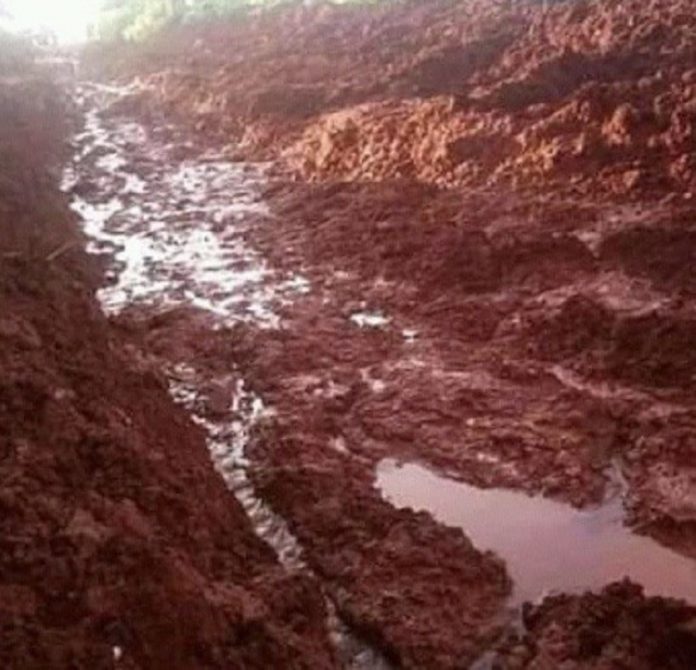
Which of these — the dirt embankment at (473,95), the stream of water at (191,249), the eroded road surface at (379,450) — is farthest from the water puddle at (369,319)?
the dirt embankment at (473,95)

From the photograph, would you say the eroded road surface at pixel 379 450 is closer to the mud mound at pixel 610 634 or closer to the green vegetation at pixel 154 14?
the mud mound at pixel 610 634

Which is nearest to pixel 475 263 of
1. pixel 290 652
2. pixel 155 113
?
pixel 290 652

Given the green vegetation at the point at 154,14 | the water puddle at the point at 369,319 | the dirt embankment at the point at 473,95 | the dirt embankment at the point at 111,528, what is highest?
the green vegetation at the point at 154,14

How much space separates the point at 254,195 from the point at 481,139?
3.38 metres

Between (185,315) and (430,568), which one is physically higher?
(185,315)

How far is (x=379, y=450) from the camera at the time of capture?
27.8 ft

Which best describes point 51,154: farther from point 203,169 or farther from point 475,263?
point 475,263

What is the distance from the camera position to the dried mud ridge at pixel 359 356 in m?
5.90

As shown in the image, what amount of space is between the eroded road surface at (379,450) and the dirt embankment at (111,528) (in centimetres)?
41

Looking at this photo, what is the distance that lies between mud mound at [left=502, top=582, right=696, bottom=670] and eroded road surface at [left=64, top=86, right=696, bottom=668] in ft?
1.02

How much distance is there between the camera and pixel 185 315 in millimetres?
11008

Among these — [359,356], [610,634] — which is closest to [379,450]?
[359,356]

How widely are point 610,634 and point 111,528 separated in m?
2.85

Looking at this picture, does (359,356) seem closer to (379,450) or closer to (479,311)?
(479,311)
